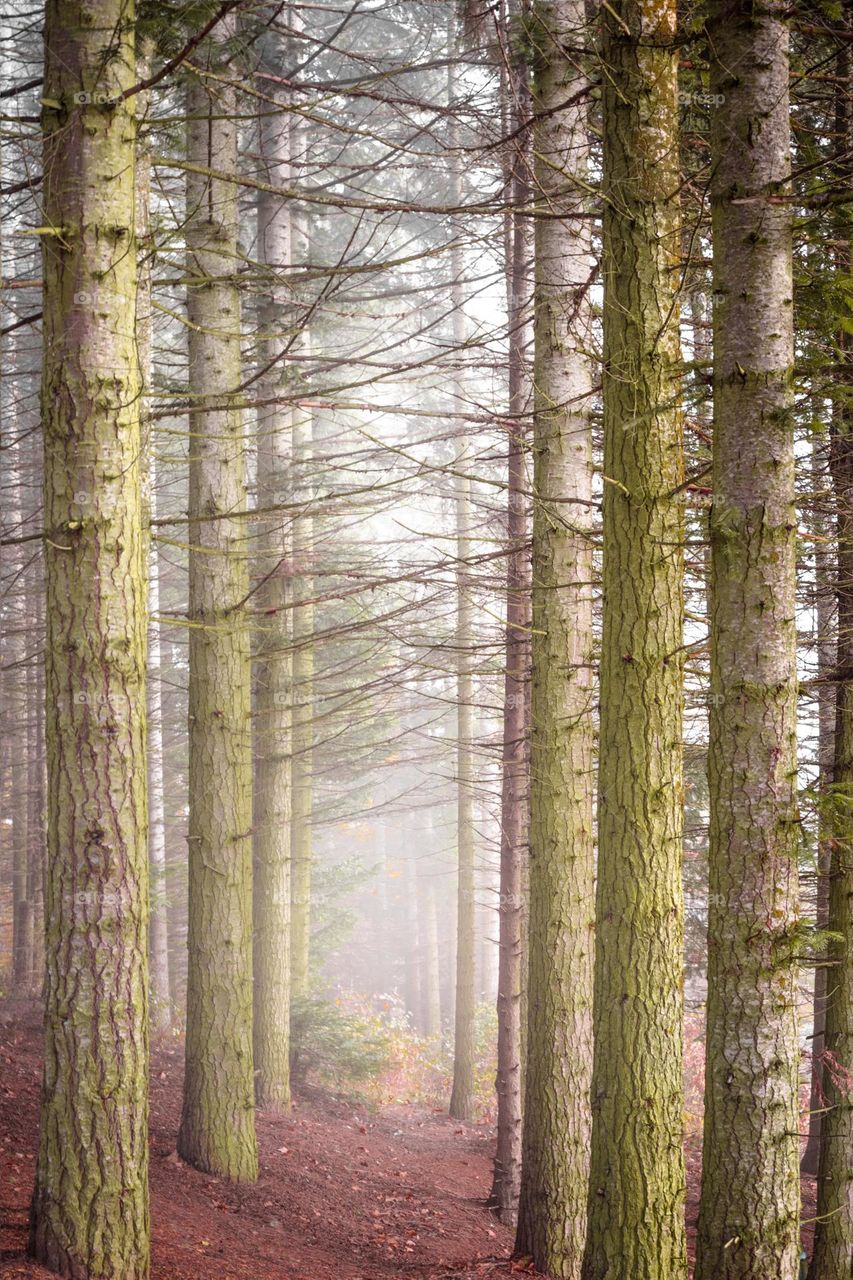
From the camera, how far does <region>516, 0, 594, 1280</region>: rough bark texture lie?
22.2 ft

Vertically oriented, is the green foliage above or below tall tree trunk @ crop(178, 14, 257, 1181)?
below

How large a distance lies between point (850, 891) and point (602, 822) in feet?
9.89

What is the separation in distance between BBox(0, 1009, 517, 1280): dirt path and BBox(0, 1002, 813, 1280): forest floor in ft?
0.05

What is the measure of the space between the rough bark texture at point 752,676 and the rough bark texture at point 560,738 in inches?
78.3

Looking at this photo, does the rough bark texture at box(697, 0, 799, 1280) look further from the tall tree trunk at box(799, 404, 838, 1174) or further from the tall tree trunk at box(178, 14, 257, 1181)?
the tall tree trunk at box(178, 14, 257, 1181)

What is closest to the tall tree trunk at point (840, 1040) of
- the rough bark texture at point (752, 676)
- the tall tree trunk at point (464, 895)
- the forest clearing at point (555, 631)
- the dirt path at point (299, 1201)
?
the forest clearing at point (555, 631)

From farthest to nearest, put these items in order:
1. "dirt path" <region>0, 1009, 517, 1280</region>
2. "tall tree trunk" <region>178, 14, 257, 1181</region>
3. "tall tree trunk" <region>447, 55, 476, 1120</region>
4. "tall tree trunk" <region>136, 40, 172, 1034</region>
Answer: "tall tree trunk" <region>447, 55, 476, 1120</region>
"tall tree trunk" <region>178, 14, 257, 1181</region>
"dirt path" <region>0, 1009, 517, 1280</region>
"tall tree trunk" <region>136, 40, 172, 1034</region>

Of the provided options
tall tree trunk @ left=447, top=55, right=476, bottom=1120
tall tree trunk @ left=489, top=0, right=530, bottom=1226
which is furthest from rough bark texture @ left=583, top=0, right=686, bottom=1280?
tall tree trunk @ left=447, top=55, right=476, bottom=1120

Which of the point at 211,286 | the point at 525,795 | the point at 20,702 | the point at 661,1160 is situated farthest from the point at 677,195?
the point at 20,702

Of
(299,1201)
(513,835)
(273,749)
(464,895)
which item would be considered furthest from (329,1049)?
(299,1201)

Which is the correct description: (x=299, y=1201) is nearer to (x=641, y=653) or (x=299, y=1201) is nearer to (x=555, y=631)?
(x=555, y=631)

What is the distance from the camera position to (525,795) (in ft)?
33.9

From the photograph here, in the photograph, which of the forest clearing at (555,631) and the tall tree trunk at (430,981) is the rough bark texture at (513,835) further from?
the tall tree trunk at (430,981)

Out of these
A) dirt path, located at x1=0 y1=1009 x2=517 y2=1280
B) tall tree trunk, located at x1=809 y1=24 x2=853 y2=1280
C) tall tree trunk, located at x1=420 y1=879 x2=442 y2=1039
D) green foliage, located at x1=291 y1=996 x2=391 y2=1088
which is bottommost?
tall tree trunk, located at x1=420 y1=879 x2=442 y2=1039
